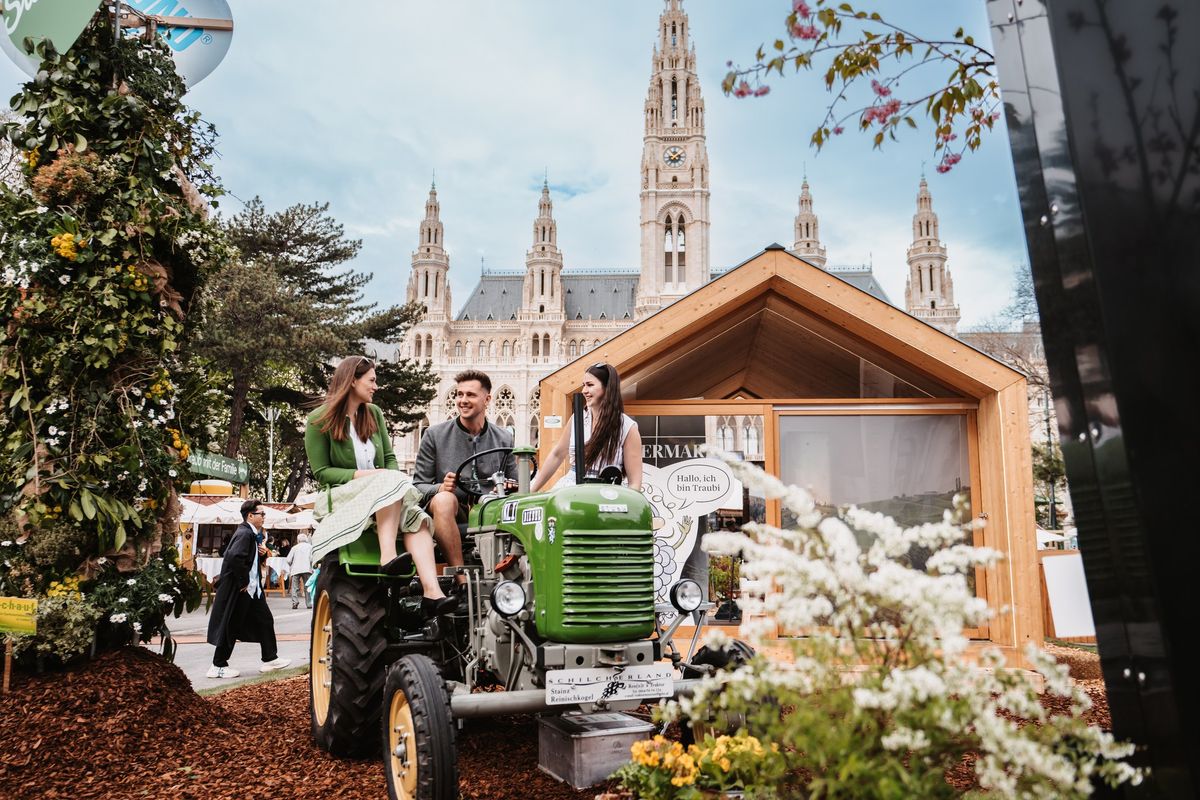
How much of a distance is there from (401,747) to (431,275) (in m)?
93.8

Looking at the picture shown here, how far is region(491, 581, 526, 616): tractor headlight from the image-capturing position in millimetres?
3369

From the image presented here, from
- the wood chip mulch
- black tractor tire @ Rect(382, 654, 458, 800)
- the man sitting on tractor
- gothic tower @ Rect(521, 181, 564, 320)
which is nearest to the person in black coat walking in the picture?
the wood chip mulch

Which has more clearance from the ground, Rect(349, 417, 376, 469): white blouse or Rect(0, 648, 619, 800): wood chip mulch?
Rect(349, 417, 376, 469): white blouse

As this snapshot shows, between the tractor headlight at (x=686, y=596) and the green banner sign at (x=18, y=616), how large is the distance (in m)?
3.28

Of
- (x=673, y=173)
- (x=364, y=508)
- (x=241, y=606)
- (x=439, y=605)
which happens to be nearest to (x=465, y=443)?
(x=364, y=508)

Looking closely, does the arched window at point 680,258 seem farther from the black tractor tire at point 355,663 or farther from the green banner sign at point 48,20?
the black tractor tire at point 355,663

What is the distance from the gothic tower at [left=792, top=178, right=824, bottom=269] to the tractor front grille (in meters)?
94.6

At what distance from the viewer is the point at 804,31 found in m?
3.43

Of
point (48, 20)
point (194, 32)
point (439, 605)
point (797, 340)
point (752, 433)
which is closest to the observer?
point (439, 605)

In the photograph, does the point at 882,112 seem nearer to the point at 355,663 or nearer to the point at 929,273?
the point at 355,663

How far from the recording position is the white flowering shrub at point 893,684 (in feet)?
5.67

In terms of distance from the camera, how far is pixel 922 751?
180 centimetres

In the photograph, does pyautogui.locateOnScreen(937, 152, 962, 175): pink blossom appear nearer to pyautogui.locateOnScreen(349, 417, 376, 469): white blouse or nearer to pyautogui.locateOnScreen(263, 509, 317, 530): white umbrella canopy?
pyautogui.locateOnScreen(349, 417, 376, 469): white blouse

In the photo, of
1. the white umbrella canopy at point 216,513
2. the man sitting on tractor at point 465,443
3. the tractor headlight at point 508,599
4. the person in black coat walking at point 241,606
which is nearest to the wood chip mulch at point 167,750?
the tractor headlight at point 508,599
